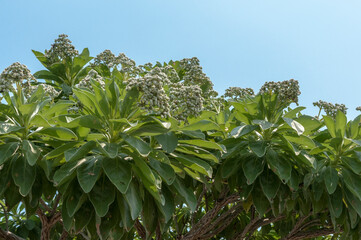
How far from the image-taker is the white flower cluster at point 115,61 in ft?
15.6

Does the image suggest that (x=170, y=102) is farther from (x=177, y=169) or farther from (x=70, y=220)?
(x=70, y=220)

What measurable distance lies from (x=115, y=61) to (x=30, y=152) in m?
1.93

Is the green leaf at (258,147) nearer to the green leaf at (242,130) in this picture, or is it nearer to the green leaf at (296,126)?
the green leaf at (242,130)

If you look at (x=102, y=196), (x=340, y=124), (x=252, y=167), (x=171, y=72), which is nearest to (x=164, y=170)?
(x=102, y=196)

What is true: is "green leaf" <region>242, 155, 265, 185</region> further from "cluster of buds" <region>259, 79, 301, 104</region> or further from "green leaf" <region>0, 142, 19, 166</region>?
"green leaf" <region>0, 142, 19, 166</region>

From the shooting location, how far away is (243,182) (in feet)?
13.7

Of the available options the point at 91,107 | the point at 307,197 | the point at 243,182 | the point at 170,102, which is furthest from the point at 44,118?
the point at 307,197

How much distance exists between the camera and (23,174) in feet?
11.6

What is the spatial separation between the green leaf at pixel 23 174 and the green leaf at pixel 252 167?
63.1 inches

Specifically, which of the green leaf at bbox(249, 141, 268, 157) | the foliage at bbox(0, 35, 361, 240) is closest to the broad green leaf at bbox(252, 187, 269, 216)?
the foliage at bbox(0, 35, 361, 240)

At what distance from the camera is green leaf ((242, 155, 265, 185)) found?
381cm

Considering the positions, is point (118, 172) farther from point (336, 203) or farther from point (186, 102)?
point (336, 203)

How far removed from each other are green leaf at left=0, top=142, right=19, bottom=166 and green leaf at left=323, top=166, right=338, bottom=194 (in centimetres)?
233

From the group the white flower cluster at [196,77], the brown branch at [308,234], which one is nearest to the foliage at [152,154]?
the brown branch at [308,234]
